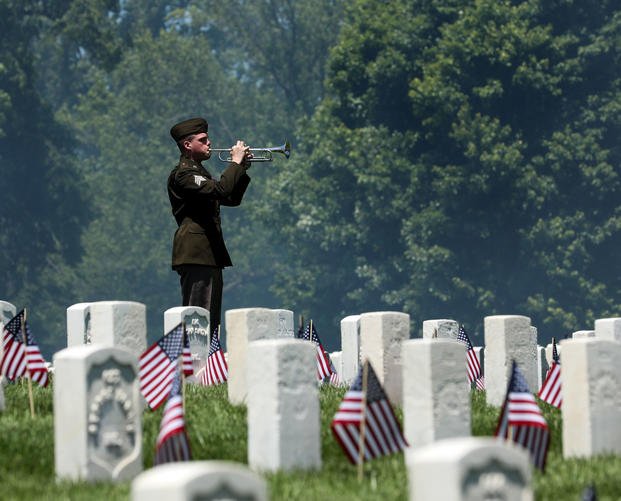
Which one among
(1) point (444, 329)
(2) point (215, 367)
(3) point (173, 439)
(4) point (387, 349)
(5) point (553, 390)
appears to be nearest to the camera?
(3) point (173, 439)

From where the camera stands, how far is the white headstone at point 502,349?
1404 centimetres

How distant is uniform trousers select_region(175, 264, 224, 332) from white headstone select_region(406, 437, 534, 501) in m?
8.33

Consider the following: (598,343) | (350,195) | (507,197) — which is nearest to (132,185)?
(350,195)

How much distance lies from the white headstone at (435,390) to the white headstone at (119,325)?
3.11m

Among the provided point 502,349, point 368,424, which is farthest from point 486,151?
point 368,424

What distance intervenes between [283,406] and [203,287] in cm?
560

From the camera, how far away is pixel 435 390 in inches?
412

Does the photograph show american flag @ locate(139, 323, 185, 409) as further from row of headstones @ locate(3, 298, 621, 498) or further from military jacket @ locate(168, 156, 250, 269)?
military jacket @ locate(168, 156, 250, 269)

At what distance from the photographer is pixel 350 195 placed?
48969mm

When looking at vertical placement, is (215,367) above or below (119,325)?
below

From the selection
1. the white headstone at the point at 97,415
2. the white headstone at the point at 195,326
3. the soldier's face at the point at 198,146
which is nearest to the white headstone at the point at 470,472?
the white headstone at the point at 97,415

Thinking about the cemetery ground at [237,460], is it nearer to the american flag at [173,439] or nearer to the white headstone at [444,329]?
the american flag at [173,439]

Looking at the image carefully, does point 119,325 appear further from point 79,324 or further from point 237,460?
point 79,324

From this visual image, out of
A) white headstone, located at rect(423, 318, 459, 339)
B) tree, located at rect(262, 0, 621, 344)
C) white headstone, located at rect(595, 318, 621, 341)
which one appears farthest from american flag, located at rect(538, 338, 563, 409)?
tree, located at rect(262, 0, 621, 344)
